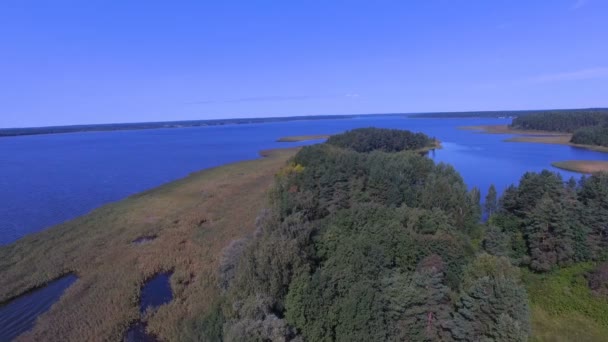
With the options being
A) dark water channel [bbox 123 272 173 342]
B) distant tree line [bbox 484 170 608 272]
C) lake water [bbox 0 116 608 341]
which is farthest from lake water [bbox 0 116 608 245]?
distant tree line [bbox 484 170 608 272]

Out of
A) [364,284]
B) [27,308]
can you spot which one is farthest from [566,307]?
[27,308]

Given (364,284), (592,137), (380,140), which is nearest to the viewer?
(364,284)

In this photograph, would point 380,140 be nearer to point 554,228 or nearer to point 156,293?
point 554,228

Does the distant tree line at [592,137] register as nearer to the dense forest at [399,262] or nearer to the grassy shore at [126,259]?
the dense forest at [399,262]

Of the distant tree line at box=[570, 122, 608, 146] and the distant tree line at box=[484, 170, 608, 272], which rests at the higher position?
the distant tree line at box=[570, 122, 608, 146]

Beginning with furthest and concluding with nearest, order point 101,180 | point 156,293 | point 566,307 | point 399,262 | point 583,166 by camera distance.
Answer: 1. point 583,166
2. point 101,180
3. point 156,293
4. point 566,307
5. point 399,262

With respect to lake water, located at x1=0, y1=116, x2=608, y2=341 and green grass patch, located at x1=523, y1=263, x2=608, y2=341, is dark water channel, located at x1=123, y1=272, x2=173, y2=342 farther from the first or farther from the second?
green grass patch, located at x1=523, y1=263, x2=608, y2=341

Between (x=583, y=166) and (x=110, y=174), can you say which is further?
(x=110, y=174)
